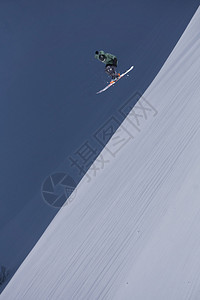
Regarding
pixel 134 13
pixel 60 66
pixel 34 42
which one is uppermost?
pixel 34 42

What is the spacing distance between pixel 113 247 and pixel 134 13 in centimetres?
1029

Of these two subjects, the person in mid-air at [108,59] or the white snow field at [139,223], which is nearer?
the white snow field at [139,223]

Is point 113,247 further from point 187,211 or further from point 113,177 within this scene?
point 113,177

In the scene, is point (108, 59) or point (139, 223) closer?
point (139, 223)

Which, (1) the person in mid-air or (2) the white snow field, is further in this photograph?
(1) the person in mid-air

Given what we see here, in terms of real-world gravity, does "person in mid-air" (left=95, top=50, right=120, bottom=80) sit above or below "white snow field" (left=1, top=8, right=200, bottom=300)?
above

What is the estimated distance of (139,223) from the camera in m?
4.23

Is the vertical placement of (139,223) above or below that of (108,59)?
below

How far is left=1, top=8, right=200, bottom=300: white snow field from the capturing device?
3369mm

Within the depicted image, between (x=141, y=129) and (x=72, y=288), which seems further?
(x=141, y=129)

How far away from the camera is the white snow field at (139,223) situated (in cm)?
337

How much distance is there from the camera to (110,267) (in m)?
4.01

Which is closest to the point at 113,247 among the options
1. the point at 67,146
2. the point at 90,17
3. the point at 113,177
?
the point at 113,177

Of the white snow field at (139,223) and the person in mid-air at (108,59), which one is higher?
the person in mid-air at (108,59)
